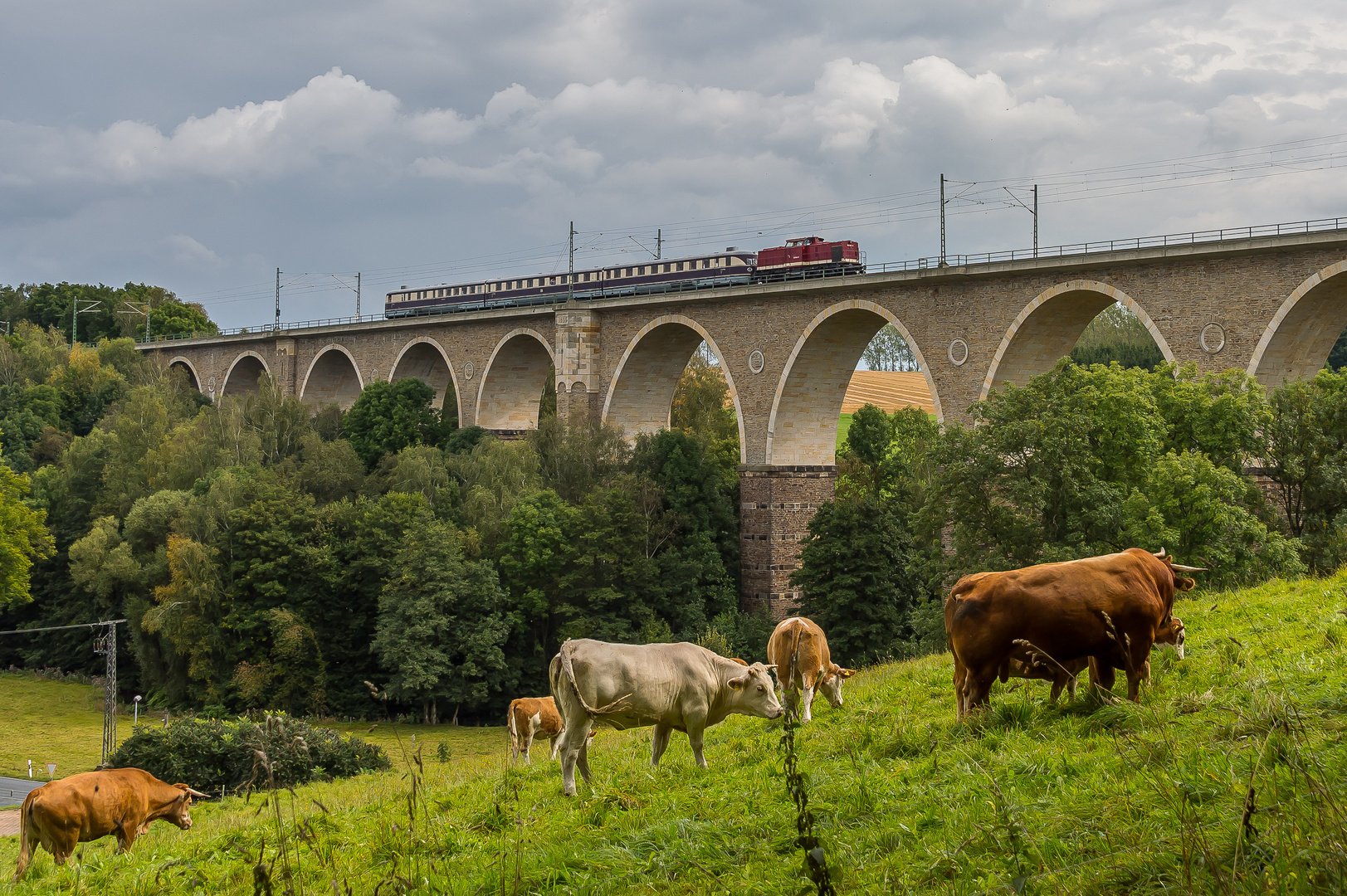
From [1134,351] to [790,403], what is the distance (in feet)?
119

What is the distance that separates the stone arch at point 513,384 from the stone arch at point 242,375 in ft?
86.1

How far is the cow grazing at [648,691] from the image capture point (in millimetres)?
7191

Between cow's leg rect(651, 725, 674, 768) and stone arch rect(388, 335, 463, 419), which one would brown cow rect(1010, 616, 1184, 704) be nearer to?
cow's leg rect(651, 725, 674, 768)

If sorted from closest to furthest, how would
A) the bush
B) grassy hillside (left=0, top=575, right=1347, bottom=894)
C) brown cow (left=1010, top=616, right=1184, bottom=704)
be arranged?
grassy hillside (left=0, top=575, right=1347, bottom=894), brown cow (left=1010, top=616, right=1184, bottom=704), the bush

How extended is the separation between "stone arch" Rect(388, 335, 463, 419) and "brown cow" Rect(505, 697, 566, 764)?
39313mm

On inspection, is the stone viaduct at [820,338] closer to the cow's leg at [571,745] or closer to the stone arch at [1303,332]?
the stone arch at [1303,332]

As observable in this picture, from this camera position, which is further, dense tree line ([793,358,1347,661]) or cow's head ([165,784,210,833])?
dense tree line ([793,358,1347,661])

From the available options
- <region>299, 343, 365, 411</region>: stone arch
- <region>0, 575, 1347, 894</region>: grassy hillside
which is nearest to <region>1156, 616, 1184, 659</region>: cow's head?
<region>0, 575, 1347, 894</region>: grassy hillside

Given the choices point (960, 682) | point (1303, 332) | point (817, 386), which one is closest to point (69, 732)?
point (817, 386)

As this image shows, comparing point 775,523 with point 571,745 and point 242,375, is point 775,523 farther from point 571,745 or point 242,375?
point 242,375

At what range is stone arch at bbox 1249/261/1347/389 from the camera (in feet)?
81.5

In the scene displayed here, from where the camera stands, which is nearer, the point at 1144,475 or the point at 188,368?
the point at 1144,475

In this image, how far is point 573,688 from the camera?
7.09 m

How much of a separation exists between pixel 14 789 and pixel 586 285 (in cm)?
2870
